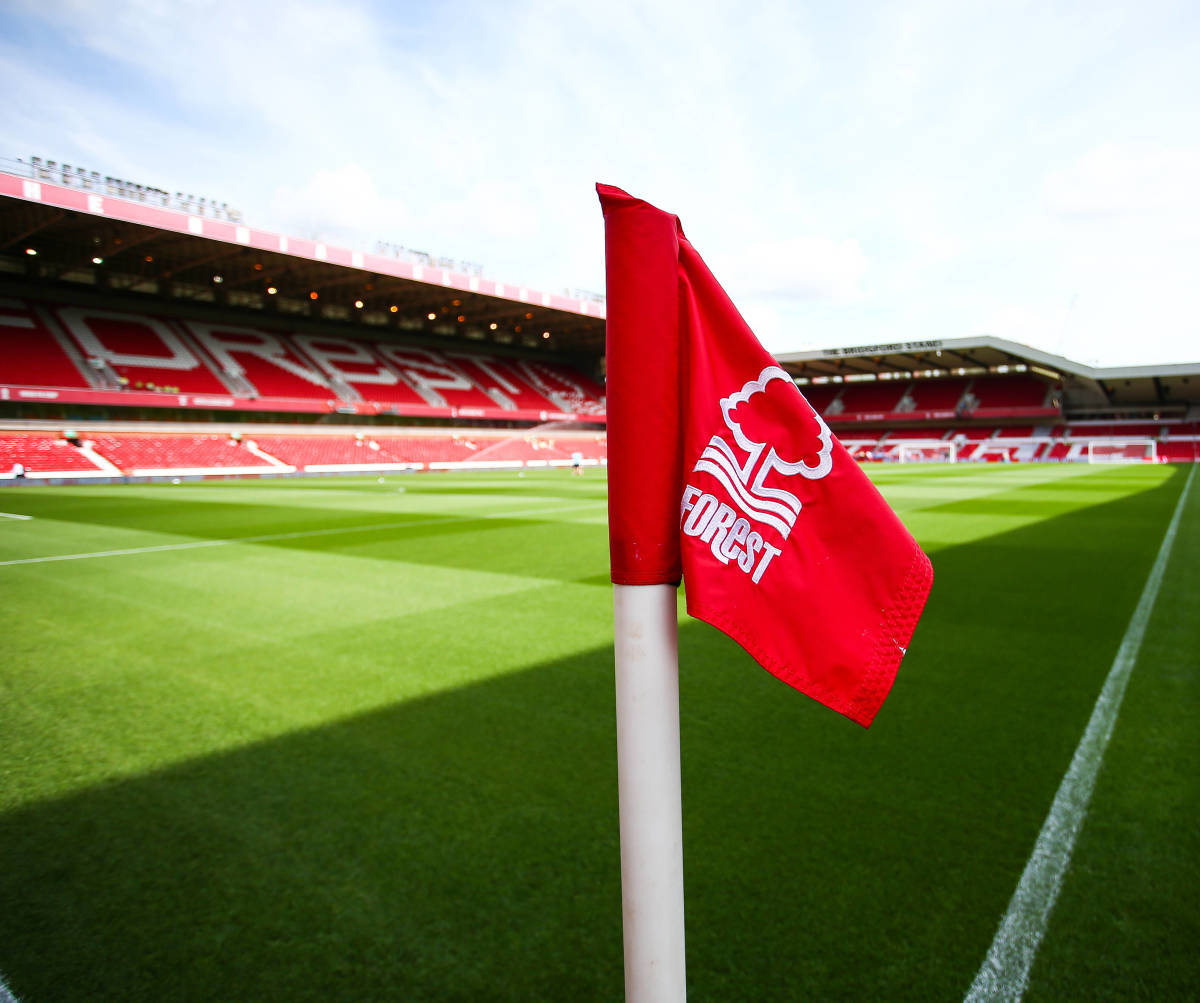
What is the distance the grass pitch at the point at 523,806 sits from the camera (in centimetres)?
192

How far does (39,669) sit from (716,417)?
519 centimetres

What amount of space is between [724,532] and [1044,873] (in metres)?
2.02

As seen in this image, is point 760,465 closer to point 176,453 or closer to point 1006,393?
point 176,453

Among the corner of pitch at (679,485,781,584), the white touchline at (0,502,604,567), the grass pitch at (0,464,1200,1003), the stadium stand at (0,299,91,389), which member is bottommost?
the white touchline at (0,502,604,567)

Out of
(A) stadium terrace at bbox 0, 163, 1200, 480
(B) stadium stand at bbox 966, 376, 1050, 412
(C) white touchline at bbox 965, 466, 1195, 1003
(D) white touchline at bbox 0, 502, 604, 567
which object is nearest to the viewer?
(C) white touchline at bbox 965, 466, 1195, 1003

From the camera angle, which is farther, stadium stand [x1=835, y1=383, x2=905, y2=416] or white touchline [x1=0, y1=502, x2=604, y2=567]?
stadium stand [x1=835, y1=383, x2=905, y2=416]

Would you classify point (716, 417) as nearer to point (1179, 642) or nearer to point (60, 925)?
point (60, 925)

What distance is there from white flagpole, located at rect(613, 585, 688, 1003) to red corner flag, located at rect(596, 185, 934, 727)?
0.06m

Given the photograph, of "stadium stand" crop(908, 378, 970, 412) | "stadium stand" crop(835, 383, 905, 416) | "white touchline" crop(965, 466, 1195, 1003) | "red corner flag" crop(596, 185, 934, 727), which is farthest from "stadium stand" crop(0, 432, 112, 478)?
"stadium stand" crop(908, 378, 970, 412)

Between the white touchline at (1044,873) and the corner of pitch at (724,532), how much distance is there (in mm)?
1447

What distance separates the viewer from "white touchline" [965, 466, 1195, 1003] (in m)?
1.81

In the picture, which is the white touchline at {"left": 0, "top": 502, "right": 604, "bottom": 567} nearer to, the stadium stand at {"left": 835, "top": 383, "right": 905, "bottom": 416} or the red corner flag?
the red corner flag

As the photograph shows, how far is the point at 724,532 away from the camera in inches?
43.3

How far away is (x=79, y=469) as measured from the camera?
28891 millimetres
